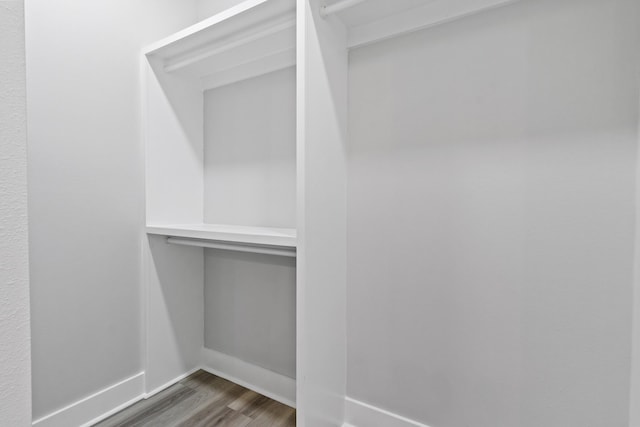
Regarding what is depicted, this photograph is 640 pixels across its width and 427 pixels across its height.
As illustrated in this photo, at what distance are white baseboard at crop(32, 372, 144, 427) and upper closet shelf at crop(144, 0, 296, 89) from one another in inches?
64.1

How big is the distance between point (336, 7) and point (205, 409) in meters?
1.87

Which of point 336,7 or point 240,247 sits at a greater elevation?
point 336,7

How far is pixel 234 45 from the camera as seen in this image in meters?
1.45

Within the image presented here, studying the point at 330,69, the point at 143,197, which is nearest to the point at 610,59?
the point at 330,69

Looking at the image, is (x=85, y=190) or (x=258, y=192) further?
(x=258, y=192)

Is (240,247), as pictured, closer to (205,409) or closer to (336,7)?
(205,409)

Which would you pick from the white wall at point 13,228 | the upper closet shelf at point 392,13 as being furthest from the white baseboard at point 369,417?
the upper closet shelf at point 392,13

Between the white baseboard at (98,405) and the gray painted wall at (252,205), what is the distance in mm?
440

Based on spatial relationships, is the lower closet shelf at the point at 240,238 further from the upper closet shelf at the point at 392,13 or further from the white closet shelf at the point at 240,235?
the upper closet shelf at the point at 392,13

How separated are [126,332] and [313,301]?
1077 millimetres

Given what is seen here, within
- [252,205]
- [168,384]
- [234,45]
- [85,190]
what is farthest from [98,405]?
[234,45]

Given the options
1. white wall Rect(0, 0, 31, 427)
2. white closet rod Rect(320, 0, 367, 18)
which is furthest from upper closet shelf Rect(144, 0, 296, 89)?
white wall Rect(0, 0, 31, 427)

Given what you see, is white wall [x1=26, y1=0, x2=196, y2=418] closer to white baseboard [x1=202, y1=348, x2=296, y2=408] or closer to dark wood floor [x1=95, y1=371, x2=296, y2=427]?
dark wood floor [x1=95, y1=371, x2=296, y2=427]

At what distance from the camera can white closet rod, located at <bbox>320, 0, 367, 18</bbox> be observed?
1.17 metres
